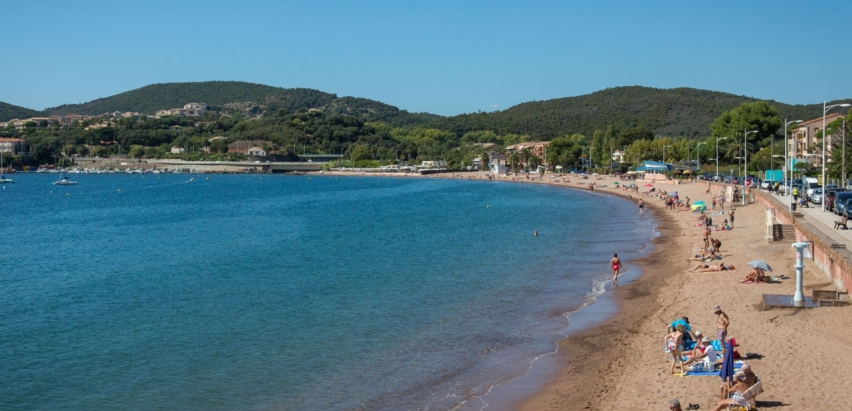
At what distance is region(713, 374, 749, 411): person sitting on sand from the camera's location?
11102 millimetres

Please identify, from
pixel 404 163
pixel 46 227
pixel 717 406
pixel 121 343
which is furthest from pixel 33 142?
pixel 717 406

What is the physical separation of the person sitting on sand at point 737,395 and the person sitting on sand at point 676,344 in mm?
2575

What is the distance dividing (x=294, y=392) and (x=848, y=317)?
454 inches

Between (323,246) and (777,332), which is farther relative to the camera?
(323,246)

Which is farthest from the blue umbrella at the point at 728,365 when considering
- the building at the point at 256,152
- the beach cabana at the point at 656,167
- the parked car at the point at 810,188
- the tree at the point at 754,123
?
the building at the point at 256,152

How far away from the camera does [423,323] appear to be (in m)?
20.2

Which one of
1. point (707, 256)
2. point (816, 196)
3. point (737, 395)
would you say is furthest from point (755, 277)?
point (816, 196)

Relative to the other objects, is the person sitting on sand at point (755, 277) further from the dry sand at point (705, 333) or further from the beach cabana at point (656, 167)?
the beach cabana at point (656, 167)

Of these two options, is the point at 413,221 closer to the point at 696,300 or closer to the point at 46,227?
A: the point at 46,227

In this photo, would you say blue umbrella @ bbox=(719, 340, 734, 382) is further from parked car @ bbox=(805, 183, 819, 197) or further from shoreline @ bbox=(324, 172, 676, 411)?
parked car @ bbox=(805, 183, 819, 197)

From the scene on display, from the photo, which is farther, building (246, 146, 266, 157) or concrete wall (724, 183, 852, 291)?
building (246, 146, 266, 157)

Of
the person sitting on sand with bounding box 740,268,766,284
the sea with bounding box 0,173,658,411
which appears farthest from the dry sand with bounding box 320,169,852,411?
the sea with bounding box 0,173,658,411

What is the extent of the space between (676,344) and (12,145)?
195271 millimetres

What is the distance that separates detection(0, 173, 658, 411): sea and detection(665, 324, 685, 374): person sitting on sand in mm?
2808
